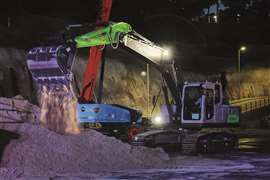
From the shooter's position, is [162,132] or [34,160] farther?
[162,132]

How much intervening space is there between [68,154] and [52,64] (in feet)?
13.7

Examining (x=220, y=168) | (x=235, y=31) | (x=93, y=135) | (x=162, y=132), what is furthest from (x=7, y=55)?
(x=235, y=31)

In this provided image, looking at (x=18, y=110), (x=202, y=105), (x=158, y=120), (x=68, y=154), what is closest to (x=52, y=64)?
(x=68, y=154)

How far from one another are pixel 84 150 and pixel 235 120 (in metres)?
8.68

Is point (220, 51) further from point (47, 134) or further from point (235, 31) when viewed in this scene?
point (47, 134)

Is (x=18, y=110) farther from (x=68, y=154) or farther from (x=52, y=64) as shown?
(x=68, y=154)

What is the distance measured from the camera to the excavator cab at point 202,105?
22.3 m

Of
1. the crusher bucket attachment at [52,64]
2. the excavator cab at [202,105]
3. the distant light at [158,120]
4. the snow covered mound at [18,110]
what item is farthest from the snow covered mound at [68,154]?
the snow covered mound at [18,110]

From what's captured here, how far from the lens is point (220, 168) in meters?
17.1

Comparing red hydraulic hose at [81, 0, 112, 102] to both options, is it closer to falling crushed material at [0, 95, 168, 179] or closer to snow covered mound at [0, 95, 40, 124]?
snow covered mound at [0, 95, 40, 124]

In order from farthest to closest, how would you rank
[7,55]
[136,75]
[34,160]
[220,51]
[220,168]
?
1. [220,51]
2. [136,75]
3. [7,55]
4. [220,168]
5. [34,160]

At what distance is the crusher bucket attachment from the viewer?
1947 centimetres

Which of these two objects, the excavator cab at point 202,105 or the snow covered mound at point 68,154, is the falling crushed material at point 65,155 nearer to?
the snow covered mound at point 68,154

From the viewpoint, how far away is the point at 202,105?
22219 mm
